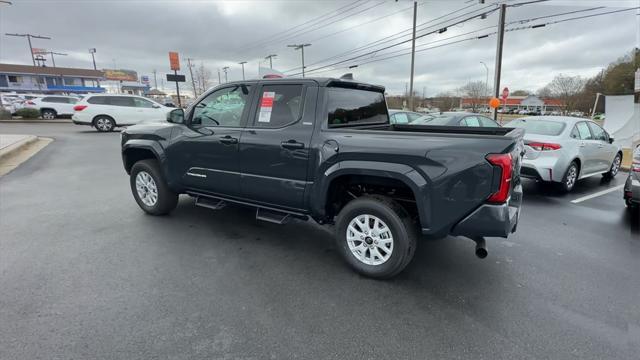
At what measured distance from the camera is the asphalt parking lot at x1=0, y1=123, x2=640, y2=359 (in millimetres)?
2305

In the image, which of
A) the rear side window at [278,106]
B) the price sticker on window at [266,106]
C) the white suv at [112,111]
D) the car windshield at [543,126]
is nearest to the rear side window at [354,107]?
the rear side window at [278,106]

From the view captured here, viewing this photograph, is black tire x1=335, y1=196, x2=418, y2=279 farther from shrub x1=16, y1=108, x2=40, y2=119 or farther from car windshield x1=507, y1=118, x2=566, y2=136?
shrub x1=16, y1=108, x2=40, y2=119

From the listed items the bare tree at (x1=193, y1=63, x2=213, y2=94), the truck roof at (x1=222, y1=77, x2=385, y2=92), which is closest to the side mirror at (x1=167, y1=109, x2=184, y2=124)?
the truck roof at (x1=222, y1=77, x2=385, y2=92)

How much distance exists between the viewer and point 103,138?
13695 mm

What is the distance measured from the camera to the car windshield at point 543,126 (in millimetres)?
6430

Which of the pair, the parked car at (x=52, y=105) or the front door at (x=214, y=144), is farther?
the parked car at (x=52, y=105)

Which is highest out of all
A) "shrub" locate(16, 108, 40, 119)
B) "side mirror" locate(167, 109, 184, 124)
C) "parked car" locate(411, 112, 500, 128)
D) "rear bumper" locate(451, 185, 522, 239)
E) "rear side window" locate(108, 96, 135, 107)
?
"rear side window" locate(108, 96, 135, 107)

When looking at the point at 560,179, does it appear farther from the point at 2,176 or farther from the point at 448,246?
the point at 2,176

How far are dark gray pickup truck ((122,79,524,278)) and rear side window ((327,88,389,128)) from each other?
0.5 inches

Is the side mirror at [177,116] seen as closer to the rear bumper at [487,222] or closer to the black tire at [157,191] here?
the black tire at [157,191]

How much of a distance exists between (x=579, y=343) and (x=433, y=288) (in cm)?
106

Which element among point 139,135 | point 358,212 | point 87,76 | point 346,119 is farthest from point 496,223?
point 87,76

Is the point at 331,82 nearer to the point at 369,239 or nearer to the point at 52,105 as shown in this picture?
the point at 369,239

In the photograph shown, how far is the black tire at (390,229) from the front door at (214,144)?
1.43 m
